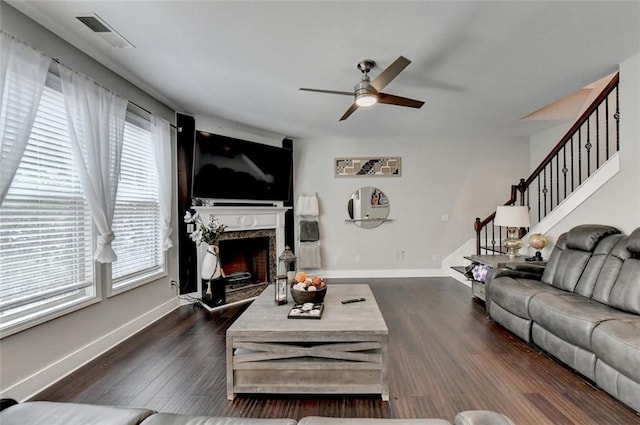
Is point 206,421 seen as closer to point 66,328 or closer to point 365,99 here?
point 66,328

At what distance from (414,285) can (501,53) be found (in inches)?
134

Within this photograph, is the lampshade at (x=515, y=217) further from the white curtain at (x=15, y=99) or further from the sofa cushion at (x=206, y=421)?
the white curtain at (x=15, y=99)

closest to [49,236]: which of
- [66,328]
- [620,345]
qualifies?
[66,328]

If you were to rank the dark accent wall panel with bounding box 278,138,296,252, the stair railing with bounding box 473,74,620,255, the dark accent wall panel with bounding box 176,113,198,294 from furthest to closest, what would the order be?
1. the dark accent wall panel with bounding box 278,138,296,252
2. the dark accent wall panel with bounding box 176,113,198,294
3. the stair railing with bounding box 473,74,620,255

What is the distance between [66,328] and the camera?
2.29 metres

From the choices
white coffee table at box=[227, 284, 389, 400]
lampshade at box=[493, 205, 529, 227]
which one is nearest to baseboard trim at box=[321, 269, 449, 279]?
lampshade at box=[493, 205, 529, 227]

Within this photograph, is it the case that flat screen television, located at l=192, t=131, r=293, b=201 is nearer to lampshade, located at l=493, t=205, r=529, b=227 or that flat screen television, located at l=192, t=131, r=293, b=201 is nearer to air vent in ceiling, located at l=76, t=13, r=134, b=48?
air vent in ceiling, located at l=76, t=13, r=134, b=48

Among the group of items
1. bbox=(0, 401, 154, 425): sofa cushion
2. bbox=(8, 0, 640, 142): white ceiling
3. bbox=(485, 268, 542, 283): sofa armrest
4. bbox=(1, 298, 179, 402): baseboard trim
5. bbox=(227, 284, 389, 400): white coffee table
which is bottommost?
bbox=(1, 298, 179, 402): baseboard trim

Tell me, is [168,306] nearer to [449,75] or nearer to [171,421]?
[171,421]

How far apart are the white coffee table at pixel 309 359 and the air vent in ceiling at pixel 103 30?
7.74ft

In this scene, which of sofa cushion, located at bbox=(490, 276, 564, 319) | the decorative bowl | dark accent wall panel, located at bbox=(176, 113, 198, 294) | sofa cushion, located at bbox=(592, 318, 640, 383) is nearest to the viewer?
sofa cushion, located at bbox=(592, 318, 640, 383)

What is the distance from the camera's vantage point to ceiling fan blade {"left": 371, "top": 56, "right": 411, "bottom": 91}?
209cm

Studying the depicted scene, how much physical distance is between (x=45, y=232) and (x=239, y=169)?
2.48 metres

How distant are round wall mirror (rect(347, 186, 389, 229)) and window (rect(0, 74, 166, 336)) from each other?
3670 mm
